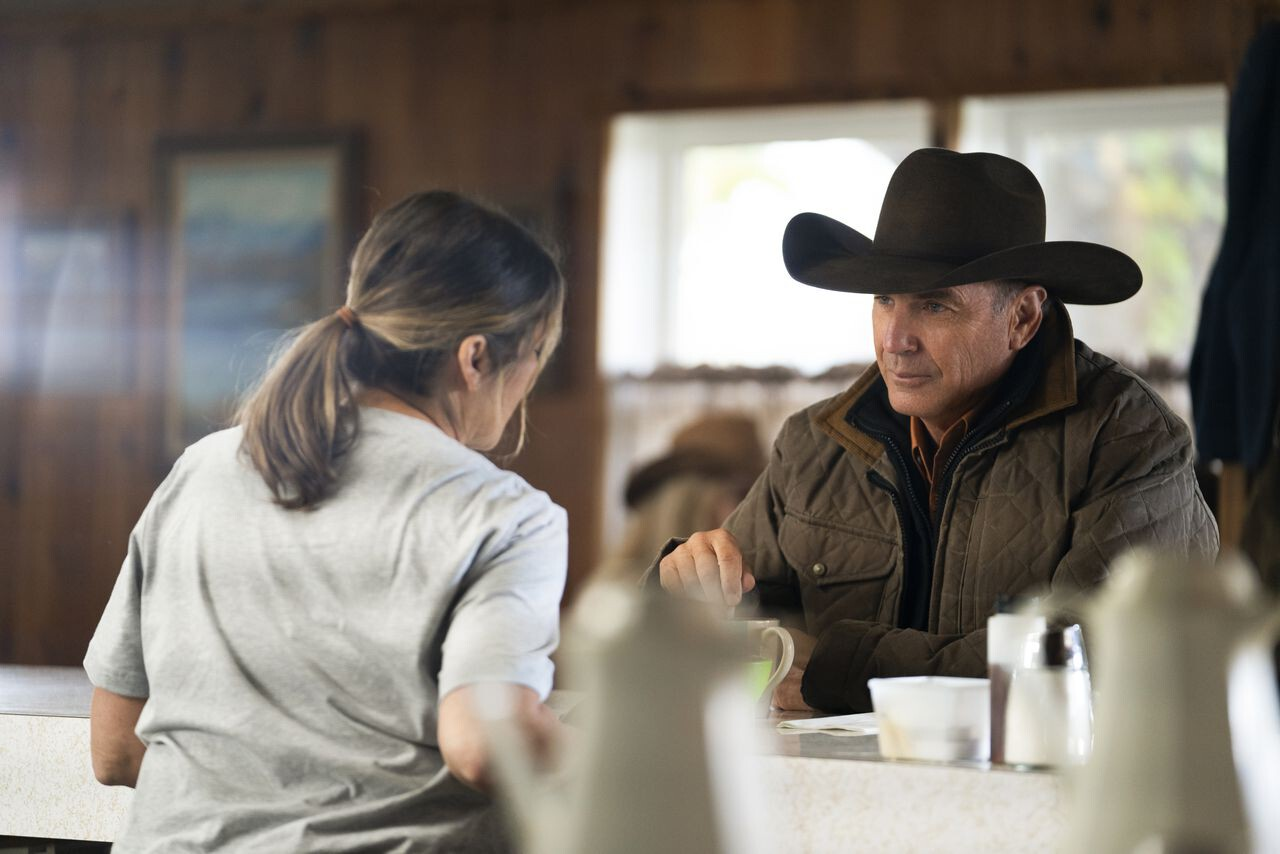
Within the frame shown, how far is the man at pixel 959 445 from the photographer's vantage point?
6.55 feet

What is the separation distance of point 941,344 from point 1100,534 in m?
0.33

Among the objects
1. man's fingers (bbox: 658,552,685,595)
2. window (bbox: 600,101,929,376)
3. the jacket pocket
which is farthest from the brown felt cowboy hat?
window (bbox: 600,101,929,376)

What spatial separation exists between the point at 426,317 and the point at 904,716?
543 mm

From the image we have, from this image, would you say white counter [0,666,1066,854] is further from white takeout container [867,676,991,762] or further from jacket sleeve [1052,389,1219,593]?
jacket sleeve [1052,389,1219,593]

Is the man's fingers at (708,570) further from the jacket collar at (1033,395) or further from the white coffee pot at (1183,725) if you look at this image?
the white coffee pot at (1183,725)

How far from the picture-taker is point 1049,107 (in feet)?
14.9

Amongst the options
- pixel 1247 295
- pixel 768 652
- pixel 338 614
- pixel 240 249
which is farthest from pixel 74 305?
pixel 338 614

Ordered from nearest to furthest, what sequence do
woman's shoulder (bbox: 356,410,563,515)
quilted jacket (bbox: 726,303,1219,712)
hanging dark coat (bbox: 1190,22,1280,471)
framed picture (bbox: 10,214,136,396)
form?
woman's shoulder (bbox: 356,410,563,515) → quilted jacket (bbox: 726,303,1219,712) → hanging dark coat (bbox: 1190,22,1280,471) → framed picture (bbox: 10,214,136,396)

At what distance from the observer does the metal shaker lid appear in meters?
1.18

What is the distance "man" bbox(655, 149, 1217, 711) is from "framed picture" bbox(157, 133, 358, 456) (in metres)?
3.10

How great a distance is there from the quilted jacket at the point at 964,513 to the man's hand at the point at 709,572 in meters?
0.13

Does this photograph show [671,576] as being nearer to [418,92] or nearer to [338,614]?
[338,614]

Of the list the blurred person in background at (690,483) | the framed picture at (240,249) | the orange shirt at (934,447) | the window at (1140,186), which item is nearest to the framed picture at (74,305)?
the framed picture at (240,249)

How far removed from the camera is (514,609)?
49.1 inches
